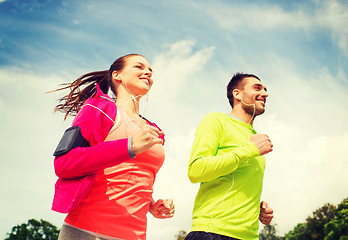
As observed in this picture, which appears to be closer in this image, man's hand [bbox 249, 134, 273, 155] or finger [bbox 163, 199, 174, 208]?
finger [bbox 163, 199, 174, 208]

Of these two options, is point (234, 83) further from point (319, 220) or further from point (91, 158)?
point (319, 220)

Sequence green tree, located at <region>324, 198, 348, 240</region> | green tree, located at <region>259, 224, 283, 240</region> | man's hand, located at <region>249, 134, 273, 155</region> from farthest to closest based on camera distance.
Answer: green tree, located at <region>259, 224, 283, 240</region> → green tree, located at <region>324, 198, 348, 240</region> → man's hand, located at <region>249, 134, 273, 155</region>

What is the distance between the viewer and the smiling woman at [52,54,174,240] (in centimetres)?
301

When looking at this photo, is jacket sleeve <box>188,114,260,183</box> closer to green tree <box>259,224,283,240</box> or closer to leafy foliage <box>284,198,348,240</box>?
leafy foliage <box>284,198,348,240</box>

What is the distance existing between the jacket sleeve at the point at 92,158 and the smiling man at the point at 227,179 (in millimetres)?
1360

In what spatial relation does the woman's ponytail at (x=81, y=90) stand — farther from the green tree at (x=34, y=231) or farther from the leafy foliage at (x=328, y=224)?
the green tree at (x=34, y=231)

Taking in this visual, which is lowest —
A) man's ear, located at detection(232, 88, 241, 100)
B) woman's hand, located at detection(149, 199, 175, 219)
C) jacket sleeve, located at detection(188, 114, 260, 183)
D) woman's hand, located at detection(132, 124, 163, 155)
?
woman's hand, located at detection(149, 199, 175, 219)

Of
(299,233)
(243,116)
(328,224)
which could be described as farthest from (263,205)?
(299,233)

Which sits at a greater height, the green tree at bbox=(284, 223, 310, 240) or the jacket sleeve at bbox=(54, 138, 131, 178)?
the green tree at bbox=(284, 223, 310, 240)

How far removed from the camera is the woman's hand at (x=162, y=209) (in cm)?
390

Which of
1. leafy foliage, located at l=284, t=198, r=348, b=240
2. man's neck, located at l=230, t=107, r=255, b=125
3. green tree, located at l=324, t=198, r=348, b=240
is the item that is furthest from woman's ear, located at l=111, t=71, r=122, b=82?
green tree, located at l=324, t=198, r=348, b=240

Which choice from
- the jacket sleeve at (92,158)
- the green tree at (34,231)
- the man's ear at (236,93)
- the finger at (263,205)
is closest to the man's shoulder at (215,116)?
the man's ear at (236,93)

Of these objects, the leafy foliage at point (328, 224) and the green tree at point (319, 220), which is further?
the green tree at point (319, 220)

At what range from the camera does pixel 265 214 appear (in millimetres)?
4492
